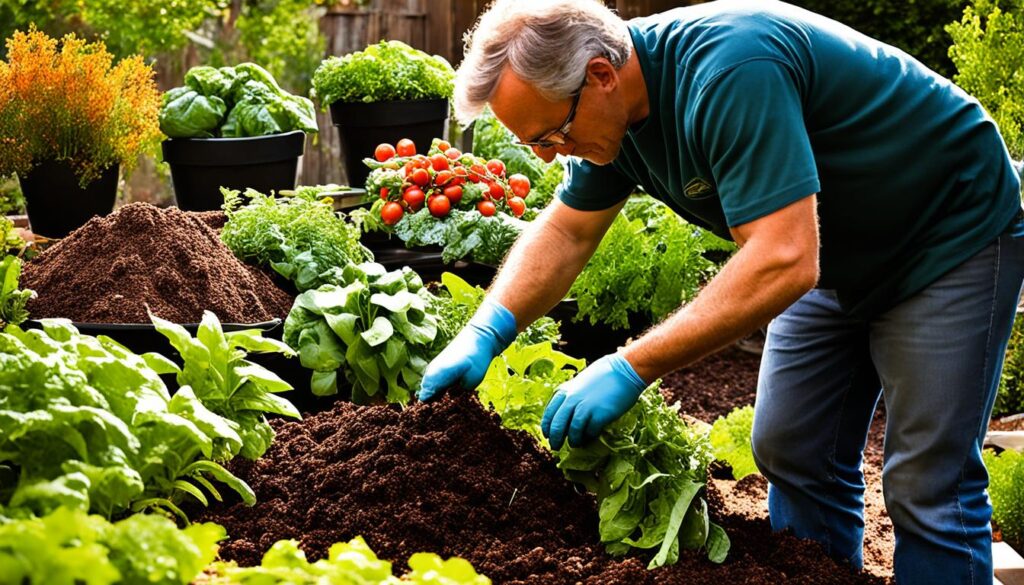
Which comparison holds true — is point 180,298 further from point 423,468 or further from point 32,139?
point 32,139

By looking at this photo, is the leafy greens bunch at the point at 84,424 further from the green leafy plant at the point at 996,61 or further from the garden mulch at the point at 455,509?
the green leafy plant at the point at 996,61

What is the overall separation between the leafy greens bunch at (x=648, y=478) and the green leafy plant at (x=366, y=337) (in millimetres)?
634

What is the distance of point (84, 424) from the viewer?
176cm

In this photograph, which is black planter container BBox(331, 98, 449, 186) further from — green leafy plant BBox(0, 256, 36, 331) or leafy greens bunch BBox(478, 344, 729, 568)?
leafy greens bunch BBox(478, 344, 729, 568)

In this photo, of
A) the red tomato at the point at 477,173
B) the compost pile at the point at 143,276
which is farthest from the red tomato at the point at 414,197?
the compost pile at the point at 143,276

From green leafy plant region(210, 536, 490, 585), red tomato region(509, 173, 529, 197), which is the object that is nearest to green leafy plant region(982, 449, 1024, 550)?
red tomato region(509, 173, 529, 197)

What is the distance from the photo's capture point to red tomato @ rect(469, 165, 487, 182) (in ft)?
16.5

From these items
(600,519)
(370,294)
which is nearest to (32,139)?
(370,294)

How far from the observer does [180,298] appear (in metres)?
3.54

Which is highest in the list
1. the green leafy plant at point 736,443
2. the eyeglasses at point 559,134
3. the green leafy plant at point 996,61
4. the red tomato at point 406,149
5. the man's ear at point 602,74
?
the man's ear at point 602,74

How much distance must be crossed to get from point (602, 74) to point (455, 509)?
3.46 ft

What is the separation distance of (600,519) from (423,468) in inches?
16.8

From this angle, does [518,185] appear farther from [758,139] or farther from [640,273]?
[758,139]

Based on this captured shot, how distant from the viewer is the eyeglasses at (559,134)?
257cm
